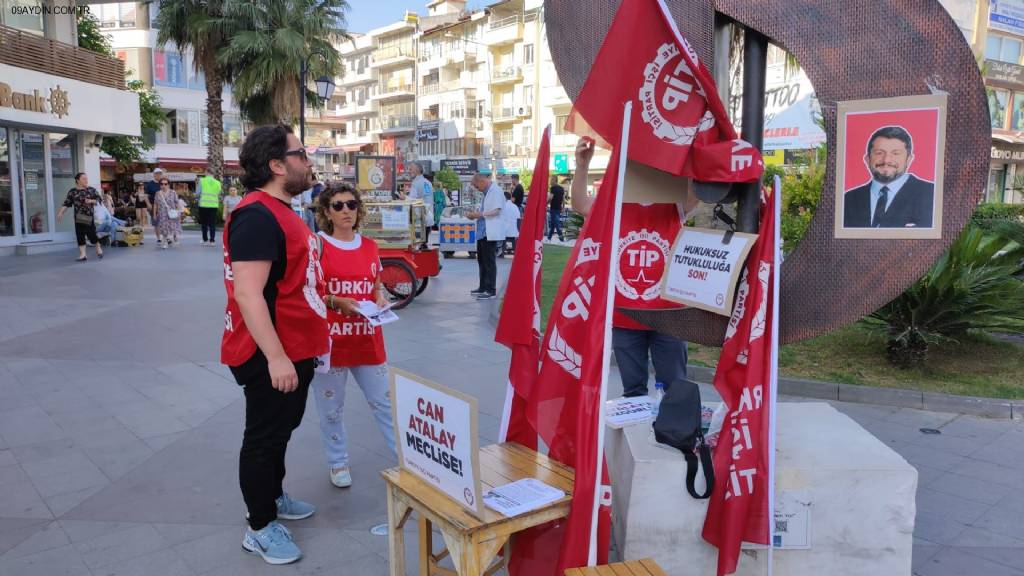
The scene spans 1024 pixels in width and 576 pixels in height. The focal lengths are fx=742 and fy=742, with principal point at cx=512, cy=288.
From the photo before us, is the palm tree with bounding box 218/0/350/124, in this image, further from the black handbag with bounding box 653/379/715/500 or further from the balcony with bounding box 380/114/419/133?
the balcony with bounding box 380/114/419/133

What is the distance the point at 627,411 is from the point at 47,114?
56.3 ft

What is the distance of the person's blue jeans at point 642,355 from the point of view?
12.9ft

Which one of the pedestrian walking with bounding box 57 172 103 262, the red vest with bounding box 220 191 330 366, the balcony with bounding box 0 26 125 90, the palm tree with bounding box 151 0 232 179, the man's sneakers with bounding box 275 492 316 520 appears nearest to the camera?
the red vest with bounding box 220 191 330 366

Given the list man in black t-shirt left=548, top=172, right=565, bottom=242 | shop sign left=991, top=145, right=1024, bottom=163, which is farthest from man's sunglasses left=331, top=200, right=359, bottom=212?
shop sign left=991, top=145, right=1024, bottom=163

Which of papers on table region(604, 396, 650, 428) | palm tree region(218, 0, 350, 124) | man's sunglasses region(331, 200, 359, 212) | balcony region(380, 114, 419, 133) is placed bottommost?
papers on table region(604, 396, 650, 428)

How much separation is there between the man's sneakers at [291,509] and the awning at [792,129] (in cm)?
2218

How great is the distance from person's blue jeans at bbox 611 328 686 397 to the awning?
20.9 m

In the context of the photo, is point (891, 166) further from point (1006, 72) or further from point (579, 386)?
point (1006, 72)

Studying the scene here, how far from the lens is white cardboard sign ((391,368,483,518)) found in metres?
2.32

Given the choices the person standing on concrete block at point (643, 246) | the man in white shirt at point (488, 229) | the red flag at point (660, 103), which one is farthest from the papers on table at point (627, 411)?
the man in white shirt at point (488, 229)

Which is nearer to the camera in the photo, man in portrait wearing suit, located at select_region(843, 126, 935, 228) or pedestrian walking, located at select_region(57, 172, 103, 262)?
man in portrait wearing suit, located at select_region(843, 126, 935, 228)

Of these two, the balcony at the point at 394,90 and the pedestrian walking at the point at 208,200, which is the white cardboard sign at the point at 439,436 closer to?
the pedestrian walking at the point at 208,200

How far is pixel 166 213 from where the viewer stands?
1803cm

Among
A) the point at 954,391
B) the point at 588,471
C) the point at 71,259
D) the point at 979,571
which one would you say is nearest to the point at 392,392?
the point at 588,471
